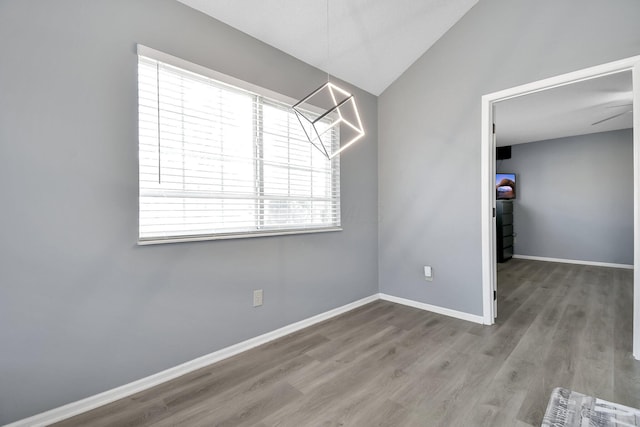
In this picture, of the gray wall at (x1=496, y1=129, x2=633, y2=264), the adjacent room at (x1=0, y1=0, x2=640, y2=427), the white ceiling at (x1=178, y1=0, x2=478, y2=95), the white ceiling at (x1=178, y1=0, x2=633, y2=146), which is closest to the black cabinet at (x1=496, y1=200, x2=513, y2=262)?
the gray wall at (x1=496, y1=129, x2=633, y2=264)

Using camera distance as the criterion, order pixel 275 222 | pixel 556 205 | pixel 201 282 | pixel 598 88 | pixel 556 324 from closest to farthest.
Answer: pixel 201 282
pixel 275 222
pixel 556 324
pixel 598 88
pixel 556 205

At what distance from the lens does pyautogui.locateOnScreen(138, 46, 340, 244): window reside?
1.92 m

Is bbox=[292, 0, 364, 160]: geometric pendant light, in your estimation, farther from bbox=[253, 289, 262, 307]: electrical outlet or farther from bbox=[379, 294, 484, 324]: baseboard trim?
bbox=[379, 294, 484, 324]: baseboard trim

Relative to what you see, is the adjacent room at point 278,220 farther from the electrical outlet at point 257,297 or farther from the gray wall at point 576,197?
the gray wall at point 576,197

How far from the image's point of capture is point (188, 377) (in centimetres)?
199

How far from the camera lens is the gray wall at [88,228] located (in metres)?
1.48

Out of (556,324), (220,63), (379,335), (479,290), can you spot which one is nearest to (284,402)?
(379,335)

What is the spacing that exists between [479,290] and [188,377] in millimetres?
2637

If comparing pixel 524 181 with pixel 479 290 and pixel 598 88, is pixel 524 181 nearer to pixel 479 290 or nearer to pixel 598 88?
pixel 598 88

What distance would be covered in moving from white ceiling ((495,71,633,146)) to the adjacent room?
0.32 feet

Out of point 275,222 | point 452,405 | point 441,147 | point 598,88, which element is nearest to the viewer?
point 452,405

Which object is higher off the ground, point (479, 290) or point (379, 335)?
point (479, 290)

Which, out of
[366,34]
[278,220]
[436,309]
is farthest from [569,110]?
[278,220]

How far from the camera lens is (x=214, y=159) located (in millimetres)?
2195
